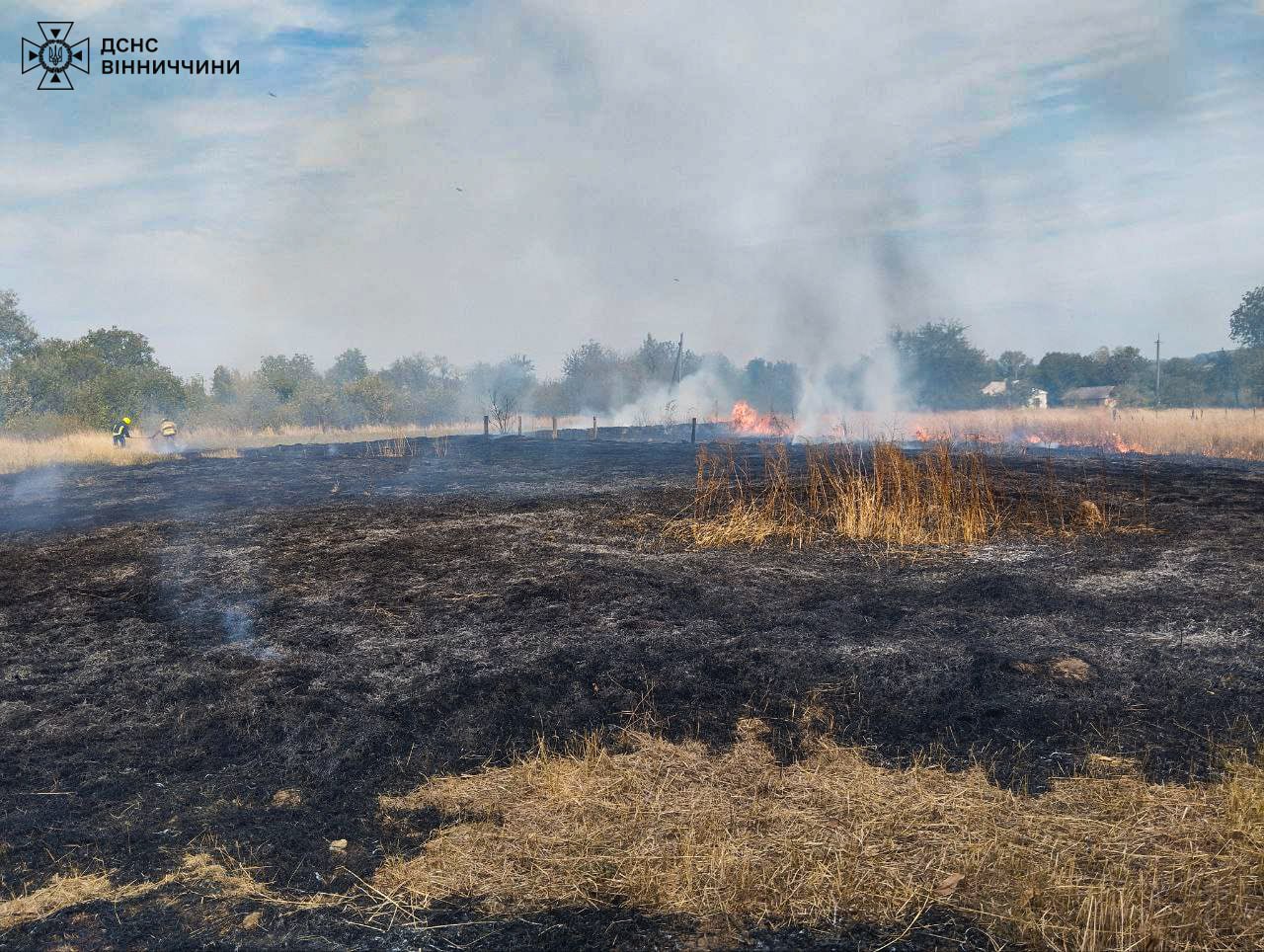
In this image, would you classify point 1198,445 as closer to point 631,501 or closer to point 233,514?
point 631,501

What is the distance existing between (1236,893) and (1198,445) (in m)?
24.0

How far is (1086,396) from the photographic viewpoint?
58812 mm

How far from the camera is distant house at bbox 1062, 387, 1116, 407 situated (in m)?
56.8

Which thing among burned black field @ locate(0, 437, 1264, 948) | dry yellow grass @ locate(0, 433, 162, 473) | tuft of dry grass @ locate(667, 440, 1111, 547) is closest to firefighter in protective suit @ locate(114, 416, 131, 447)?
dry yellow grass @ locate(0, 433, 162, 473)

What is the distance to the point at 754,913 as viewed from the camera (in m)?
3.11

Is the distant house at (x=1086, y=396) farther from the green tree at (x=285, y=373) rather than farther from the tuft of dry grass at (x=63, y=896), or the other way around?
the tuft of dry grass at (x=63, y=896)

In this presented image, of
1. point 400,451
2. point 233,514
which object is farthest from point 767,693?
point 400,451

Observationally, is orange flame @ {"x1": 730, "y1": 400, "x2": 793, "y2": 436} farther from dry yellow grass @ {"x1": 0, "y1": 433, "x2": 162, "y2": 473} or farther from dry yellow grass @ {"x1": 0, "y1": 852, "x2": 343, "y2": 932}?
dry yellow grass @ {"x1": 0, "y1": 852, "x2": 343, "y2": 932}

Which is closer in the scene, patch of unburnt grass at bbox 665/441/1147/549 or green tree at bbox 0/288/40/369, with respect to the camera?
patch of unburnt grass at bbox 665/441/1147/549

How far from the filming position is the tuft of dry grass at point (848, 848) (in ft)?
9.84

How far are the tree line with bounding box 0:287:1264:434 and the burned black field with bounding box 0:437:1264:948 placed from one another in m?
26.3

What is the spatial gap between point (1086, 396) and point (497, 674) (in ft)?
209

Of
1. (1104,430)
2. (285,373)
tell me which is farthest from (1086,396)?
(285,373)

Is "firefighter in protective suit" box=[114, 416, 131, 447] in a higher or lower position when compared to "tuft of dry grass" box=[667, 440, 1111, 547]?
higher
